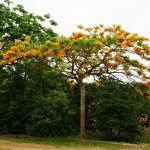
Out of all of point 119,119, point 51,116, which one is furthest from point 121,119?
point 51,116

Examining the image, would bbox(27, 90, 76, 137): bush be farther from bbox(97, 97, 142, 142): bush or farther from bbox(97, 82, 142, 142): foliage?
bbox(97, 97, 142, 142): bush

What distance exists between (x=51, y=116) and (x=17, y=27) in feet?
16.6

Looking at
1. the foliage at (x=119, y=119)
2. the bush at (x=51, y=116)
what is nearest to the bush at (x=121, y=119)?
the foliage at (x=119, y=119)

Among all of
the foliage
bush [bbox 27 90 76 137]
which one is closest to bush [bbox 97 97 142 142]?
the foliage

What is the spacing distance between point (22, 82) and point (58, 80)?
2.12 m

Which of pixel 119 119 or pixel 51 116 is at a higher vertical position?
pixel 51 116

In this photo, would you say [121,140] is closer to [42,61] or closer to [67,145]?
[67,145]

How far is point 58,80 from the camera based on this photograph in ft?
73.7

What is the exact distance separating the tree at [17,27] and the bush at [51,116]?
3369 millimetres

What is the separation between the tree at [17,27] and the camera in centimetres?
1952

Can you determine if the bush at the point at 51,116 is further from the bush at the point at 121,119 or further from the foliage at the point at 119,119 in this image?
the bush at the point at 121,119

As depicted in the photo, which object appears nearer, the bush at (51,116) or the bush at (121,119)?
the bush at (121,119)

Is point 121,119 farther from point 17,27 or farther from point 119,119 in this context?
point 17,27

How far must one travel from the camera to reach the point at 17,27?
19750 millimetres
